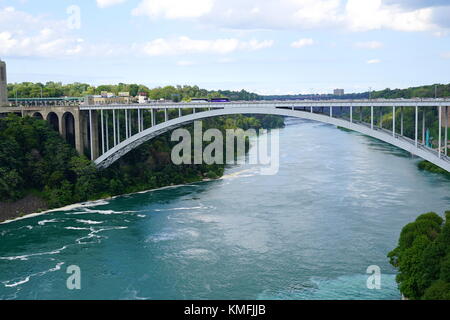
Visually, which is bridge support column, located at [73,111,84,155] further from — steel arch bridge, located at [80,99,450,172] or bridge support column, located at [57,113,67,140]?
bridge support column, located at [57,113,67,140]

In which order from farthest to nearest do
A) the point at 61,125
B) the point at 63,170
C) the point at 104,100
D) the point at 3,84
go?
the point at 3,84 → the point at 104,100 → the point at 61,125 → the point at 63,170

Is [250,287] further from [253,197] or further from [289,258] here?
[253,197]

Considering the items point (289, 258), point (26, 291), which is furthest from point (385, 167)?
point (26, 291)

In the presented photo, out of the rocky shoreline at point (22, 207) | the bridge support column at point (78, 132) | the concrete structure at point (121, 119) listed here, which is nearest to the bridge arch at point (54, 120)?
the concrete structure at point (121, 119)

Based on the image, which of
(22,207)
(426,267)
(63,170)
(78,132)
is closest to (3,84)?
(78,132)

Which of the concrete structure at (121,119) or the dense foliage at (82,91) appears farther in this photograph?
the dense foliage at (82,91)

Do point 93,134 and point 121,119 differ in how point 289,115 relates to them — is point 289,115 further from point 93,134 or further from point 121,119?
point 121,119

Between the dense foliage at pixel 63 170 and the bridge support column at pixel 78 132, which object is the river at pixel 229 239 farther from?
the bridge support column at pixel 78 132
